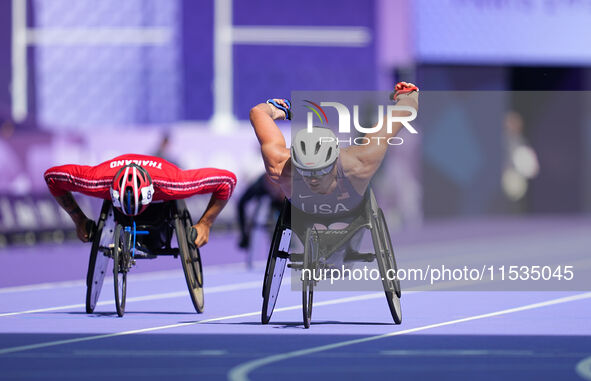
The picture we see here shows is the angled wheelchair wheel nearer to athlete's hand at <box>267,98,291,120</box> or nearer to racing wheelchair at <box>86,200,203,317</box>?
athlete's hand at <box>267,98,291,120</box>

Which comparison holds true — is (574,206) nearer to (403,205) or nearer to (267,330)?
(403,205)

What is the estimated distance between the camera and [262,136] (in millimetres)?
10852

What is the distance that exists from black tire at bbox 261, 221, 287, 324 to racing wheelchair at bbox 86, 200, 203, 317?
90cm

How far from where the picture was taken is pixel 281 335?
34.2ft

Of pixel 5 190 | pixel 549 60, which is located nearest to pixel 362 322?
pixel 5 190

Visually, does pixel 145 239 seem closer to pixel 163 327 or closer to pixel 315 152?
pixel 163 327

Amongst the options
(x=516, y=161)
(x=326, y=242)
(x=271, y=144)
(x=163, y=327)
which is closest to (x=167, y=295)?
(x=163, y=327)

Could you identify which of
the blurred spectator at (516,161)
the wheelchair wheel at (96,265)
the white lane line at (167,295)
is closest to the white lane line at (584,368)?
the wheelchair wheel at (96,265)

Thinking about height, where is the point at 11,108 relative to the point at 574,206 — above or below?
above

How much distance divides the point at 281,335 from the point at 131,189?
185 cm

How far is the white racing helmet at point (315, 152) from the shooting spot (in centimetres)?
1020

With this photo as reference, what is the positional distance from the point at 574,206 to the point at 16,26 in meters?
15.1

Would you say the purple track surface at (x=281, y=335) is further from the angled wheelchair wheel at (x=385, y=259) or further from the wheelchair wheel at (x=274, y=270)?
the angled wheelchair wheel at (x=385, y=259)

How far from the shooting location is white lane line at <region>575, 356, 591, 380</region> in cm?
832
